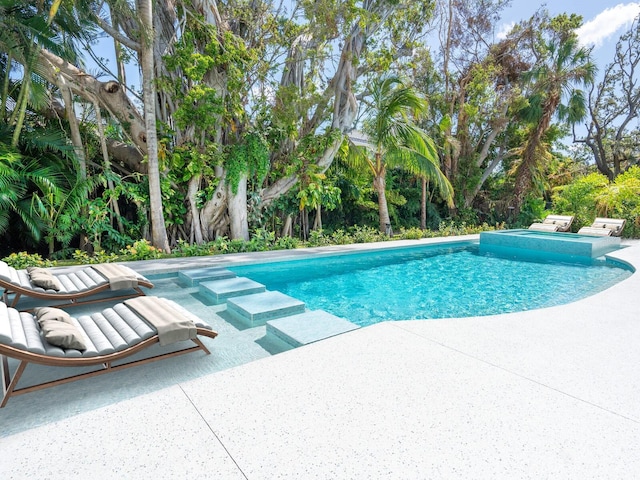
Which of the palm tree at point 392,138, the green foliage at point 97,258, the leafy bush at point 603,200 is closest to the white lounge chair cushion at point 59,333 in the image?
the green foliage at point 97,258

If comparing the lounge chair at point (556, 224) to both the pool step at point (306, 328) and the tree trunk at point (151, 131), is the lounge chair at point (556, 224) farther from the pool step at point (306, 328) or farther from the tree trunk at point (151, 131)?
the tree trunk at point (151, 131)

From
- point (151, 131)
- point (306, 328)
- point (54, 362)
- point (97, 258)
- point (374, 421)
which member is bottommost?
point (374, 421)

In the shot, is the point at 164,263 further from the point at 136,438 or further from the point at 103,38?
the point at 103,38

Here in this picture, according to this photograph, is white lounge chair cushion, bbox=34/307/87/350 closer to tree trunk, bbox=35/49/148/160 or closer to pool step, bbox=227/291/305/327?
pool step, bbox=227/291/305/327

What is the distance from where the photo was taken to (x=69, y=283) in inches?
167

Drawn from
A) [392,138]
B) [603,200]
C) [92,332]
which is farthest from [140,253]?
[603,200]

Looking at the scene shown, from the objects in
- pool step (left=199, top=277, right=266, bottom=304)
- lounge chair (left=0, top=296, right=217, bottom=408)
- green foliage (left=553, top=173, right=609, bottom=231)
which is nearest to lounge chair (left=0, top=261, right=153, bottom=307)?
pool step (left=199, top=277, right=266, bottom=304)

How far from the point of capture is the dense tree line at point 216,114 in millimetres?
6980

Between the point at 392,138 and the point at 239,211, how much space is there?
17.0 feet

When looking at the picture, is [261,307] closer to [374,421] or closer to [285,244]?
[374,421]

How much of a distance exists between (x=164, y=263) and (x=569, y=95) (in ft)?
56.7

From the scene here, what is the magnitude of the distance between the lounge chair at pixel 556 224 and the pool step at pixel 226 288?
11497 millimetres

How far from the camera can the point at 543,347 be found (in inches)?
114

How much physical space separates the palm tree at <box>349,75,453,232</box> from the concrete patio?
28.3 ft
